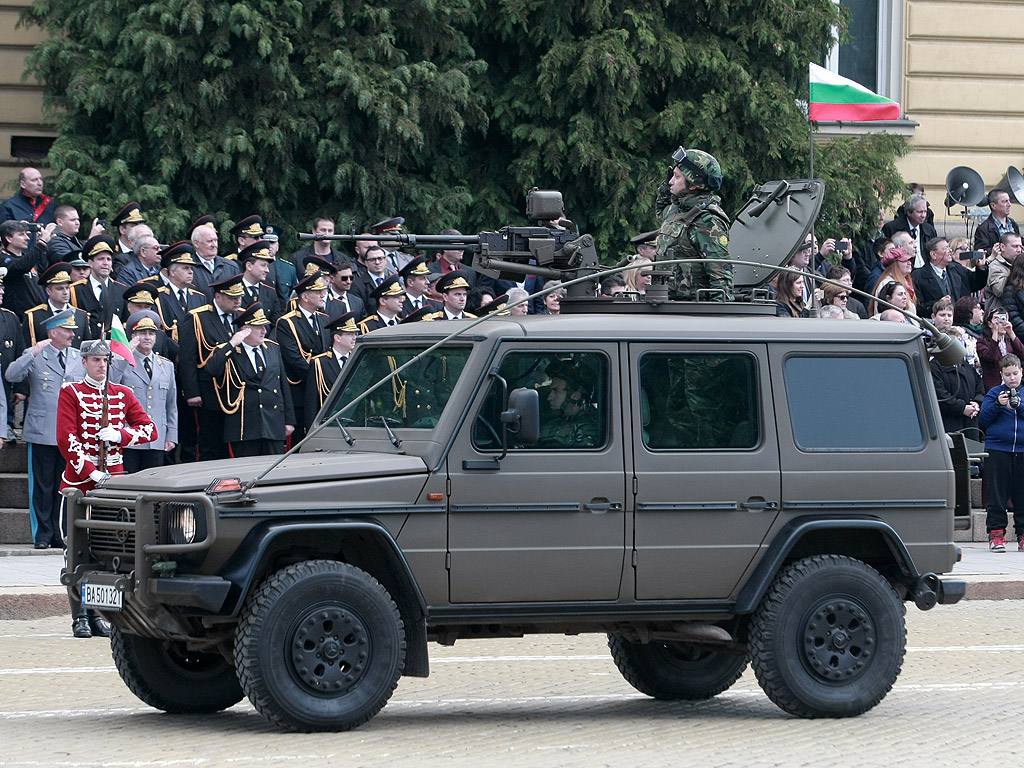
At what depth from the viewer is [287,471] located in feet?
29.6

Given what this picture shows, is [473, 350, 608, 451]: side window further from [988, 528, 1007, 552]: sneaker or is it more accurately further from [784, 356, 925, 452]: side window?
[988, 528, 1007, 552]: sneaker

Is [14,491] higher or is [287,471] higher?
[287,471]

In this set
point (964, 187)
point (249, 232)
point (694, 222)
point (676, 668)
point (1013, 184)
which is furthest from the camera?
point (1013, 184)

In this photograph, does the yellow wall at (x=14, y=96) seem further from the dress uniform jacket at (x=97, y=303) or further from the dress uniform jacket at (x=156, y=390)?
the dress uniform jacket at (x=156, y=390)

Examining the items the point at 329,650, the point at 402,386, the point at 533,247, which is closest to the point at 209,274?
the point at 533,247

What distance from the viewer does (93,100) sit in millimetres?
20953

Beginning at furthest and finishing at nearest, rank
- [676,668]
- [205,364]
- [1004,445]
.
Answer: [1004,445] → [205,364] → [676,668]

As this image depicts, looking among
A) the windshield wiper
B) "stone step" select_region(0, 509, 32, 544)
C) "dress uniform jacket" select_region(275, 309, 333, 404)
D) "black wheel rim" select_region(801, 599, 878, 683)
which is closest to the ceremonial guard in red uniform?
"stone step" select_region(0, 509, 32, 544)

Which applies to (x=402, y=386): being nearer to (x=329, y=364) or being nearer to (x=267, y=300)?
(x=329, y=364)

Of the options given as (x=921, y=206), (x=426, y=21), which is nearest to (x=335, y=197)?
(x=426, y=21)

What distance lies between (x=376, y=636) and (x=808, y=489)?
2.48m

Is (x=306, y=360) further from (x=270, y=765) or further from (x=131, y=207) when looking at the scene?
(x=270, y=765)

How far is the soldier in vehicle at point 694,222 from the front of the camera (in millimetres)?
11359

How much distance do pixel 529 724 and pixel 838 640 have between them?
1702 mm
